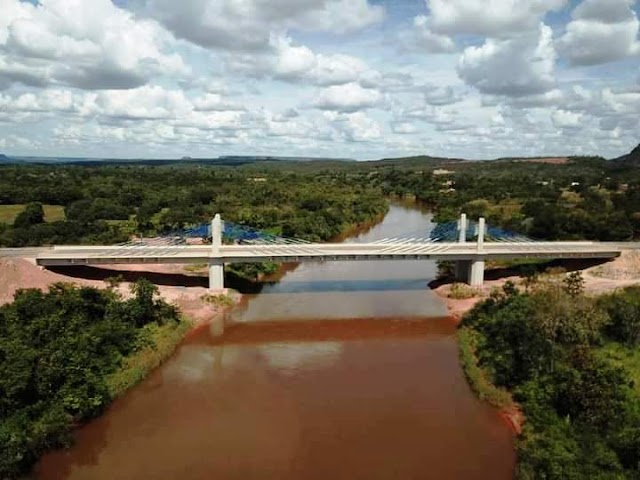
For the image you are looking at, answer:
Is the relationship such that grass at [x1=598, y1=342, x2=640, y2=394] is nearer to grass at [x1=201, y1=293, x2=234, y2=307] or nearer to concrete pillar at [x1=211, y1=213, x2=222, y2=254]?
grass at [x1=201, y1=293, x2=234, y2=307]

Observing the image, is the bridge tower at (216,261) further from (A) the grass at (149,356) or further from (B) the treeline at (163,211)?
(B) the treeline at (163,211)

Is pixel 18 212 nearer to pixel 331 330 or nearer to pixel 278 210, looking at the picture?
pixel 278 210

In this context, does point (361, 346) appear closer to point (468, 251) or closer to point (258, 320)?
point (258, 320)

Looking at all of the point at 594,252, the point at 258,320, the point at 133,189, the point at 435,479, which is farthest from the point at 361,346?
the point at 133,189

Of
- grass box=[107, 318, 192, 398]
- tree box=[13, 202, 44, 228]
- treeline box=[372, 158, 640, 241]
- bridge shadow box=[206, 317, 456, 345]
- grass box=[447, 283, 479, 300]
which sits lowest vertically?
bridge shadow box=[206, 317, 456, 345]

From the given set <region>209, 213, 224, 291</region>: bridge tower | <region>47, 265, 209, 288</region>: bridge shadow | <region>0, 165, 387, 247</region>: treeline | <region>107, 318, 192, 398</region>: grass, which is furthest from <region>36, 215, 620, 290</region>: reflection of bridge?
<region>0, 165, 387, 247</region>: treeline

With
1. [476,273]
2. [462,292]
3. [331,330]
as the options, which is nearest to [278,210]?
[476,273]

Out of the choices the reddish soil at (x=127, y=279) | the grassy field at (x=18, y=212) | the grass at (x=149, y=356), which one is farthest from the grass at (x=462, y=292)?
the grassy field at (x=18, y=212)
